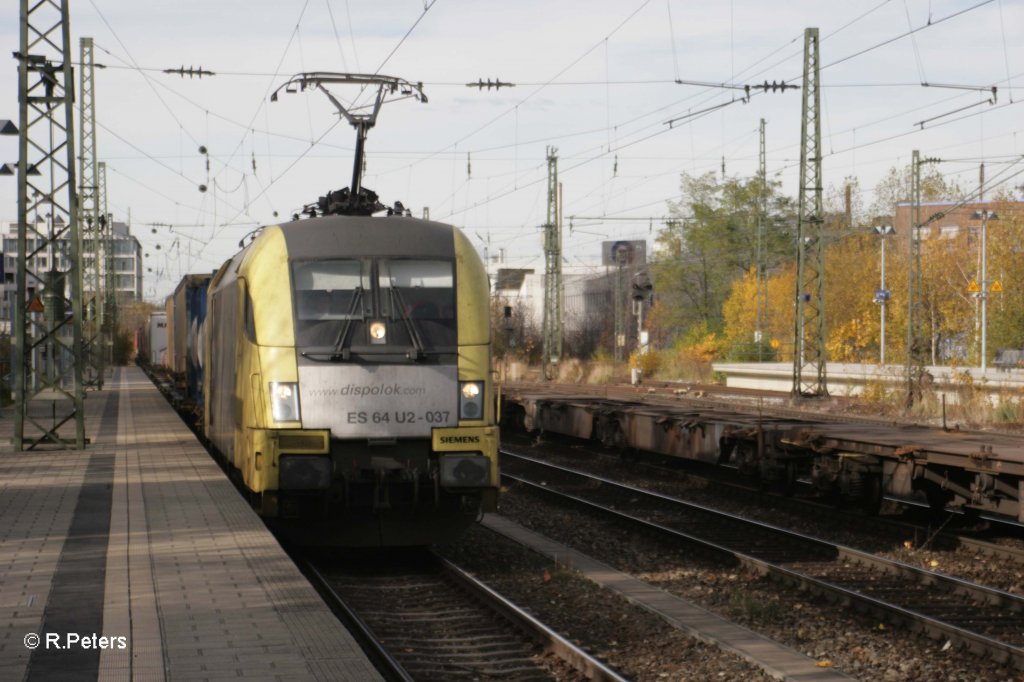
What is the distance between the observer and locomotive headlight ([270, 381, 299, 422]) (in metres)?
10.7

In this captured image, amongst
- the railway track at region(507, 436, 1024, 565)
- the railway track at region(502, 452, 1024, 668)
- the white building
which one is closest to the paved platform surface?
the railway track at region(502, 452, 1024, 668)

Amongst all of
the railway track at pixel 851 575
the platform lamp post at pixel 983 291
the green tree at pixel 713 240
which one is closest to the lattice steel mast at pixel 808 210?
the platform lamp post at pixel 983 291

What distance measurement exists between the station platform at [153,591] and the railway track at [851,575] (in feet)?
13.5

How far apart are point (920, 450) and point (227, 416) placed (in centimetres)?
718

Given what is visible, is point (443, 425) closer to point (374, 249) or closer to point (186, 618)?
point (374, 249)

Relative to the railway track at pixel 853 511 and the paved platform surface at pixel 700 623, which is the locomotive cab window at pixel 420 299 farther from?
the railway track at pixel 853 511

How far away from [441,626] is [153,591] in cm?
207

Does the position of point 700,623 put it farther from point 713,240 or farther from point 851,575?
point 713,240

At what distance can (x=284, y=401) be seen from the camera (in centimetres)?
1070

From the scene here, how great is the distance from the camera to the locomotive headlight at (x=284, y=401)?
35.0ft

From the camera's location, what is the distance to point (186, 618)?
774 centimetres

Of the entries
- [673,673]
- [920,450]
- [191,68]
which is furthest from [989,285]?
[673,673]

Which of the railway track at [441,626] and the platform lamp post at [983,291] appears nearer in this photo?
the railway track at [441,626]

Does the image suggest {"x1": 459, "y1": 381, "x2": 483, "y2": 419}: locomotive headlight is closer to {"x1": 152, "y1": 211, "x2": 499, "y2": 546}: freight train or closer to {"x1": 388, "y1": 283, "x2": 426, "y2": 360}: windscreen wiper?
{"x1": 152, "y1": 211, "x2": 499, "y2": 546}: freight train
